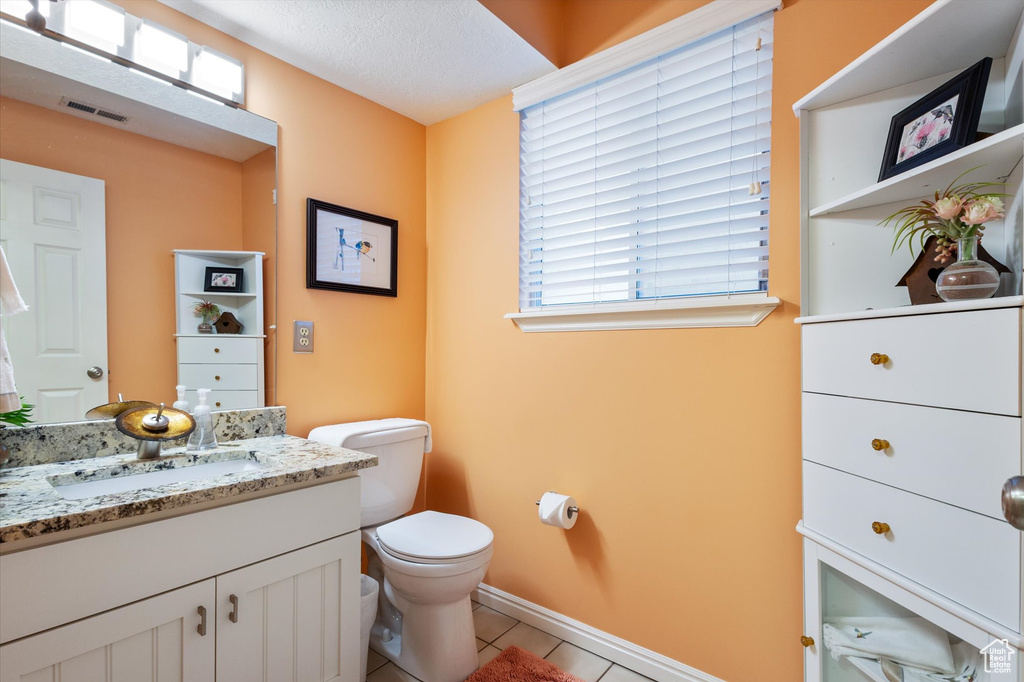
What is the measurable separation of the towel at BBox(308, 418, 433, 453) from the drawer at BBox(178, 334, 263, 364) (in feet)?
1.25

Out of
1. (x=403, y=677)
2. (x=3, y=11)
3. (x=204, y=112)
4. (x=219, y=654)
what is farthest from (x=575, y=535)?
(x=3, y=11)

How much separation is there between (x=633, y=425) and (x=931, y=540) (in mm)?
964

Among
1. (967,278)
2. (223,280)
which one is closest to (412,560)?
(223,280)

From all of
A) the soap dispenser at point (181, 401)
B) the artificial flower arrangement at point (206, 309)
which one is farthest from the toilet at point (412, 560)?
the artificial flower arrangement at point (206, 309)

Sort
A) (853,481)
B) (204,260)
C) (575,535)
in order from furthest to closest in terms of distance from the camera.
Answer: (575,535) < (204,260) < (853,481)

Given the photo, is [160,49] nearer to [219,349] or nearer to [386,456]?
[219,349]

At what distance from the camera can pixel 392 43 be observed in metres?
1.84

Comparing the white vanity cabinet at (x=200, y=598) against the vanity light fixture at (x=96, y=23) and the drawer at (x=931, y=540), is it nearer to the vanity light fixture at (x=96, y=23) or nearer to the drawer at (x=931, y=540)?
the drawer at (x=931, y=540)

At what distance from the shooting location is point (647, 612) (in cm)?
180

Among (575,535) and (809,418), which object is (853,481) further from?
(575,535)

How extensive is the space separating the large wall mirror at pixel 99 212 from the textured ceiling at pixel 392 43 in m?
0.34

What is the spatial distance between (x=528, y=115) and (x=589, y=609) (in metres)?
2.12

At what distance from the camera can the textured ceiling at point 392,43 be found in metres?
1.65

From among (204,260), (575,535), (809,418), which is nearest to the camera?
(809,418)
